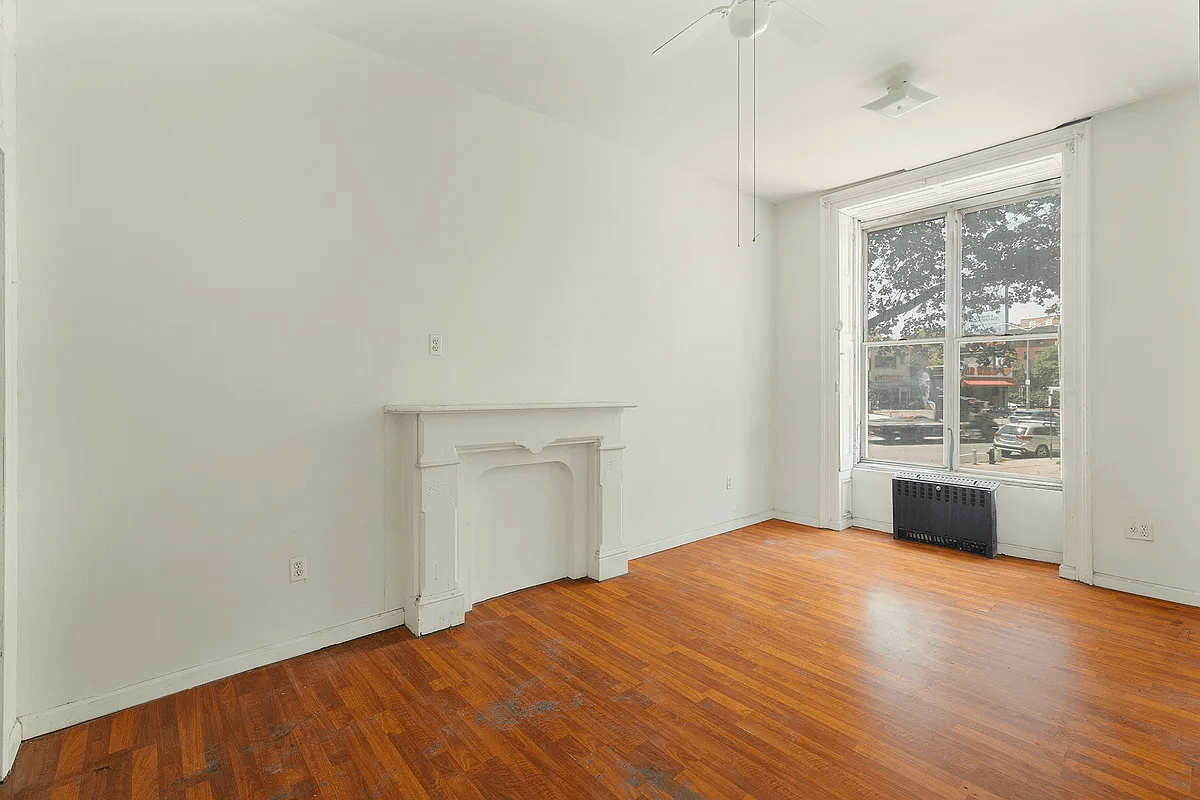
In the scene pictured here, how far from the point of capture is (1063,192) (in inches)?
144

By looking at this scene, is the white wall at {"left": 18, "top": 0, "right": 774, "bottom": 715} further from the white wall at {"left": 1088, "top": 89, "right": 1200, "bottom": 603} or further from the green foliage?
the white wall at {"left": 1088, "top": 89, "right": 1200, "bottom": 603}

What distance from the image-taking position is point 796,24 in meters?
2.15

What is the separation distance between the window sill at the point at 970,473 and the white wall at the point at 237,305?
114 inches

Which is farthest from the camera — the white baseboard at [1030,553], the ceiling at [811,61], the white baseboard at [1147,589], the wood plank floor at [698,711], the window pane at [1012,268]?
the window pane at [1012,268]

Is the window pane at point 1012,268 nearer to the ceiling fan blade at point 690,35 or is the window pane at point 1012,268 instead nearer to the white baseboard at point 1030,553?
the white baseboard at point 1030,553

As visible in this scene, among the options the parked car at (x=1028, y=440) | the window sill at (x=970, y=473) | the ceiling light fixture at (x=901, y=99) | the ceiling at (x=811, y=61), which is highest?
the ceiling at (x=811, y=61)

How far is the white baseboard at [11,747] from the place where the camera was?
1.79 metres

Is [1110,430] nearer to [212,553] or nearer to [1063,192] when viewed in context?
[1063,192]

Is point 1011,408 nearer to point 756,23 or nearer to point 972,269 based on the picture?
point 972,269

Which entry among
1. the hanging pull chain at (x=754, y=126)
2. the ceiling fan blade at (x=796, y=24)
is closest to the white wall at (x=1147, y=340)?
the hanging pull chain at (x=754, y=126)

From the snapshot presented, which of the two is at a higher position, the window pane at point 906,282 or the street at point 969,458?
the window pane at point 906,282

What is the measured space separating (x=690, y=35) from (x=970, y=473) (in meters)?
3.93

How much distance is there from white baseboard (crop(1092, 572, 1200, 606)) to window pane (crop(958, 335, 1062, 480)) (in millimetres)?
793

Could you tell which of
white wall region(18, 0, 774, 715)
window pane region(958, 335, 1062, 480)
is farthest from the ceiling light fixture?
window pane region(958, 335, 1062, 480)
